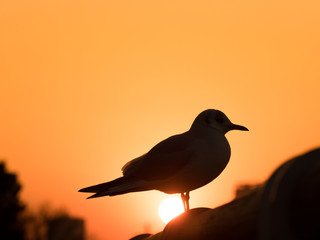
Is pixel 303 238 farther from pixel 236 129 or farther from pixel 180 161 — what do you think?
pixel 236 129

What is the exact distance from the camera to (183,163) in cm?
591

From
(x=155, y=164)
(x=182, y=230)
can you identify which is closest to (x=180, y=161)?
(x=155, y=164)

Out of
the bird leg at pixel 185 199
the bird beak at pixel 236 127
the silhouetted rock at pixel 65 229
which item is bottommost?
the silhouetted rock at pixel 65 229

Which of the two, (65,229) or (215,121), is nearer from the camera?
(215,121)

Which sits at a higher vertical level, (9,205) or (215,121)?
(215,121)

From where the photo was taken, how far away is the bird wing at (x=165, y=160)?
5.96 m

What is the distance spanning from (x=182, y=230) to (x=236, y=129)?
3.51 meters

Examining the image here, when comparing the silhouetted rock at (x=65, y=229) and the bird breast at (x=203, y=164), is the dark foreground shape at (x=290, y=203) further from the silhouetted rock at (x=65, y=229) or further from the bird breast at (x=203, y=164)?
the silhouetted rock at (x=65, y=229)

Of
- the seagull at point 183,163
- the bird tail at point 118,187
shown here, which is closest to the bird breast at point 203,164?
the seagull at point 183,163

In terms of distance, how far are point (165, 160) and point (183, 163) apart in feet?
0.93

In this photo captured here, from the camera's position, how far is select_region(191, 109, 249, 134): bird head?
19.9 feet

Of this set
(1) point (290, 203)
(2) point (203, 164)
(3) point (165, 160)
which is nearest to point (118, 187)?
(3) point (165, 160)

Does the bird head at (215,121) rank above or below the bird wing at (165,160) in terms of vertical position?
above

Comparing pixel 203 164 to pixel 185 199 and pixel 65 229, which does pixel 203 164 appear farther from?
pixel 65 229
